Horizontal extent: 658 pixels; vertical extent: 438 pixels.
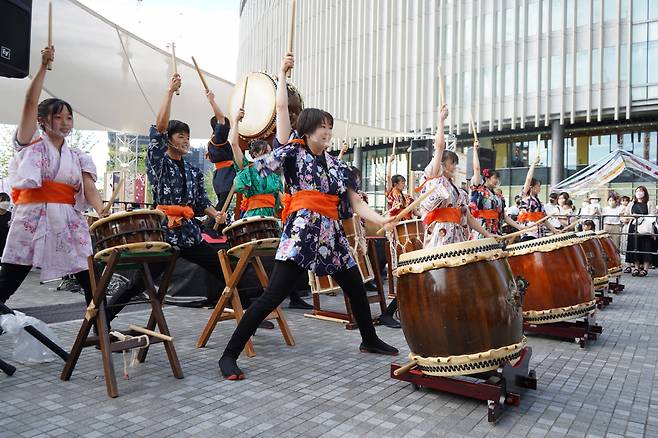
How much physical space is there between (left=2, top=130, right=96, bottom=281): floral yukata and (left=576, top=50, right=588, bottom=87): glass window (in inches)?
904

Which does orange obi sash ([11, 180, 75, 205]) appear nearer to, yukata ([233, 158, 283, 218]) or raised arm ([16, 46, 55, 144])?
raised arm ([16, 46, 55, 144])

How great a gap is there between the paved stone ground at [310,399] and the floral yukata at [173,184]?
835 mm

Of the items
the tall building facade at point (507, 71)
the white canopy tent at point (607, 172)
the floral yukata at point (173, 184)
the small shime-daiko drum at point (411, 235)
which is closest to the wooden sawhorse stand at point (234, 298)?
the floral yukata at point (173, 184)

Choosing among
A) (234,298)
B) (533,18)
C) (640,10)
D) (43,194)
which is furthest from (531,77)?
(43,194)

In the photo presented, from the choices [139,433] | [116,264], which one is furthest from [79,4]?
[139,433]

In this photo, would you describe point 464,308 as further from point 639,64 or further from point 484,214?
point 639,64

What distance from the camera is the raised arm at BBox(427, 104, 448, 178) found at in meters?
4.02

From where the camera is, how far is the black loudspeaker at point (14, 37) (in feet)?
6.97

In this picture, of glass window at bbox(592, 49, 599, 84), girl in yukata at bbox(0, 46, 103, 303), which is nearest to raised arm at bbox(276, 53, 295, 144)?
girl in yukata at bbox(0, 46, 103, 303)

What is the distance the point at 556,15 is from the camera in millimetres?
22859

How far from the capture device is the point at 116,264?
3027 mm

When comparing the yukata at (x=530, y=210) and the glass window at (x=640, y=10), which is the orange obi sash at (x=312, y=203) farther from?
the glass window at (x=640, y=10)

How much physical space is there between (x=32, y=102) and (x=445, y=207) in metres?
3.08

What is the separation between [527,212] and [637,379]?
505 cm
